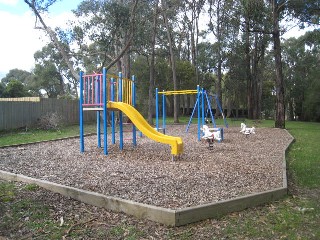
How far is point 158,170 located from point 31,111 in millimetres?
12549

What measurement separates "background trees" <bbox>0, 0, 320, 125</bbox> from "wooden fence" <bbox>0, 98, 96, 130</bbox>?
2.51 metres

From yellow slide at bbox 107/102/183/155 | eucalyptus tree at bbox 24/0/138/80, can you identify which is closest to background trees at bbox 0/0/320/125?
eucalyptus tree at bbox 24/0/138/80

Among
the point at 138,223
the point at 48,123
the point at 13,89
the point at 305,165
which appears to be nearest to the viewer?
the point at 138,223

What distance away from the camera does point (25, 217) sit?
392cm

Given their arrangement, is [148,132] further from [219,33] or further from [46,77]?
[46,77]

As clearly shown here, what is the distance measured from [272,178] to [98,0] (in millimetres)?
19474

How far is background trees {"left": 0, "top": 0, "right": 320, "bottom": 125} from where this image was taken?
17297mm

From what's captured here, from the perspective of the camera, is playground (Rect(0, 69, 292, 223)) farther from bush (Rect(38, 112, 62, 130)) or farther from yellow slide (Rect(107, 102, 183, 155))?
bush (Rect(38, 112, 62, 130))

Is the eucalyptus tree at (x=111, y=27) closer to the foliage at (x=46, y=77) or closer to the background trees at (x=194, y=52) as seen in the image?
the background trees at (x=194, y=52)

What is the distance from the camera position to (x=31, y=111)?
16.9 metres

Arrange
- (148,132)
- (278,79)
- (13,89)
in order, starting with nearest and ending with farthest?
1. (148,132)
2. (278,79)
3. (13,89)

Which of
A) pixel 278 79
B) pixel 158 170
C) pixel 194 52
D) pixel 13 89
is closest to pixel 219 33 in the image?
pixel 194 52

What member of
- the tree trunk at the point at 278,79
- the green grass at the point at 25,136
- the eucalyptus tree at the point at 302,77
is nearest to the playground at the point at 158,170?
the green grass at the point at 25,136

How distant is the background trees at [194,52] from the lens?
56.7 feet
